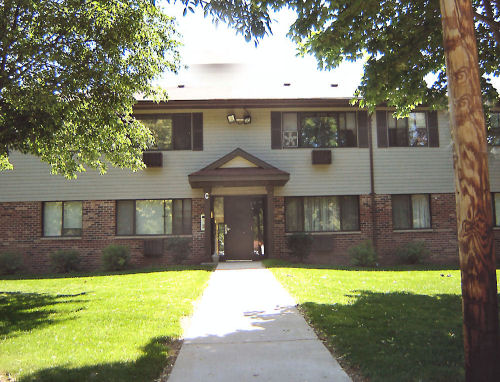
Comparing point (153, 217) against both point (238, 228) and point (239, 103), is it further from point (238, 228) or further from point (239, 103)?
point (239, 103)

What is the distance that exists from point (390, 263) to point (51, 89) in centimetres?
1267

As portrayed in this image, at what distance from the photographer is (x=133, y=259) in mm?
15227

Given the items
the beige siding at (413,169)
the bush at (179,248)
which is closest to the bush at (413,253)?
the beige siding at (413,169)

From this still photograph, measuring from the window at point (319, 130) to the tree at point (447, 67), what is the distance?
519 cm

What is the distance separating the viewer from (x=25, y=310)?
24.9 ft

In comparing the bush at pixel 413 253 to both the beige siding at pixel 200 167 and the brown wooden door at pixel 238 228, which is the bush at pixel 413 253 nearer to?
the beige siding at pixel 200 167

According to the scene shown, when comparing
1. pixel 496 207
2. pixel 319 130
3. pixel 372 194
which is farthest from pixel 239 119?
pixel 496 207

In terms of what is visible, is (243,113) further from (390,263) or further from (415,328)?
(415,328)

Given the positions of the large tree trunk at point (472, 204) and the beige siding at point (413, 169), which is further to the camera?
the beige siding at point (413, 169)

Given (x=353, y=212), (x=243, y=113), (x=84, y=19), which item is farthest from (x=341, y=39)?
(x=353, y=212)

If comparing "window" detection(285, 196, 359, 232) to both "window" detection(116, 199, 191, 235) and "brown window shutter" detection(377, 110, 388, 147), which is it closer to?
"brown window shutter" detection(377, 110, 388, 147)

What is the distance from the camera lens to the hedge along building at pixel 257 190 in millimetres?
15258

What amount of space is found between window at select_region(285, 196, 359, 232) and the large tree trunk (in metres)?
12.1

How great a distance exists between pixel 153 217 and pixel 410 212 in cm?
962
